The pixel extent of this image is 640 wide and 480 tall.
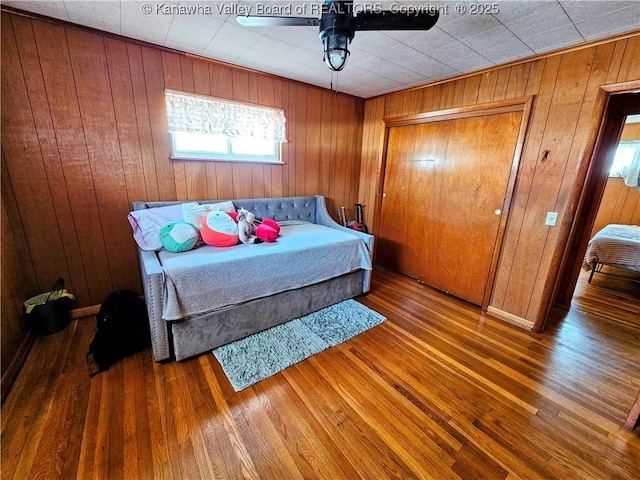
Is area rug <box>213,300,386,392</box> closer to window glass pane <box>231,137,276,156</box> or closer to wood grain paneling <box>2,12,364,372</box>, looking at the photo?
wood grain paneling <box>2,12,364,372</box>

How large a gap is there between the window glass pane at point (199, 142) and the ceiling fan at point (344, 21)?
1560 mm

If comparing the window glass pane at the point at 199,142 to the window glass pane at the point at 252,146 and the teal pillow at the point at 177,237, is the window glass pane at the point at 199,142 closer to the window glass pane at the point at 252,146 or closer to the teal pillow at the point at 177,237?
the window glass pane at the point at 252,146

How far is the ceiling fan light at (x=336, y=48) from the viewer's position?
1330 mm

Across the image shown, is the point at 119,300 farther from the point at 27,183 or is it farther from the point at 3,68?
the point at 3,68

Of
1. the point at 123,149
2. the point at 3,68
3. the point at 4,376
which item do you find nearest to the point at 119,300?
the point at 4,376

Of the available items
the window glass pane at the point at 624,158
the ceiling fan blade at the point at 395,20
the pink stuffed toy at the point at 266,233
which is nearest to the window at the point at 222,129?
the pink stuffed toy at the point at 266,233

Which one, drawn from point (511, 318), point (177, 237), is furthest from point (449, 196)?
point (177, 237)

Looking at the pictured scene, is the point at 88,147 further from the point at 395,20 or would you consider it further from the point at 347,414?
the point at 347,414

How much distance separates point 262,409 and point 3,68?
9.52 ft

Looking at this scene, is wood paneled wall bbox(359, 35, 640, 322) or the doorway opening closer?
wood paneled wall bbox(359, 35, 640, 322)

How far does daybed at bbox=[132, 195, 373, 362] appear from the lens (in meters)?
1.75

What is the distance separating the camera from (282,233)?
2.75m

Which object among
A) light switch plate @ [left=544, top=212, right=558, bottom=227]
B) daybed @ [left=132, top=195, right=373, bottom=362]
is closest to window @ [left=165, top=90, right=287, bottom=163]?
daybed @ [left=132, top=195, right=373, bottom=362]

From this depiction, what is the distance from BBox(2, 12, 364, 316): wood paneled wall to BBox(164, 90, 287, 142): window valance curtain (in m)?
0.08
